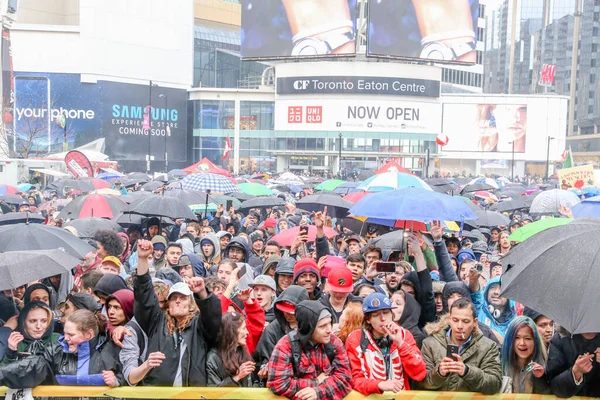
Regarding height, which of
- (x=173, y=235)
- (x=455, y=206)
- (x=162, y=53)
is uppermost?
(x=162, y=53)

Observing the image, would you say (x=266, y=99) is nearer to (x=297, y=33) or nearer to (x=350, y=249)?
(x=297, y=33)

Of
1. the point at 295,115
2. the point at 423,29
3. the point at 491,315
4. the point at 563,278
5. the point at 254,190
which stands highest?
the point at 423,29

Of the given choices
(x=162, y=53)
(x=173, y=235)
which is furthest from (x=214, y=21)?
(x=173, y=235)

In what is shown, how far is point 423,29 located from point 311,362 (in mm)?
72270

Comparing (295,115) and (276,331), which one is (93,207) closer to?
(276,331)

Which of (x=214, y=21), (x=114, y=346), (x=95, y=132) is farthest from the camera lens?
(x=214, y=21)

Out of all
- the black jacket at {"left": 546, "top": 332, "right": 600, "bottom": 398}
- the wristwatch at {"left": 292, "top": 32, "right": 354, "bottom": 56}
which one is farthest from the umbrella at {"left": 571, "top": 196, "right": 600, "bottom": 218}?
the wristwatch at {"left": 292, "top": 32, "right": 354, "bottom": 56}

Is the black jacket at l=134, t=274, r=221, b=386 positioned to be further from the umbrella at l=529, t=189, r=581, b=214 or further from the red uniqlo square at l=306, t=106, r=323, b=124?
the red uniqlo square at l=306, t=106, r=323, b=124

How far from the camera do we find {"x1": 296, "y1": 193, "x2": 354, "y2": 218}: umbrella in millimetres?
14070

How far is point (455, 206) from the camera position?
7.94 metres

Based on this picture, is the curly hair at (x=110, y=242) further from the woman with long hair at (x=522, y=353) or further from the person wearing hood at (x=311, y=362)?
the woman with long hair at (x=522, y=353)

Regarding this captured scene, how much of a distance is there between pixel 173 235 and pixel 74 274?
4.69 meters

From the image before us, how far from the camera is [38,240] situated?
748 cm

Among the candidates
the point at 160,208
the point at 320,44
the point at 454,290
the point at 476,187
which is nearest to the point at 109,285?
the point at 454,290
